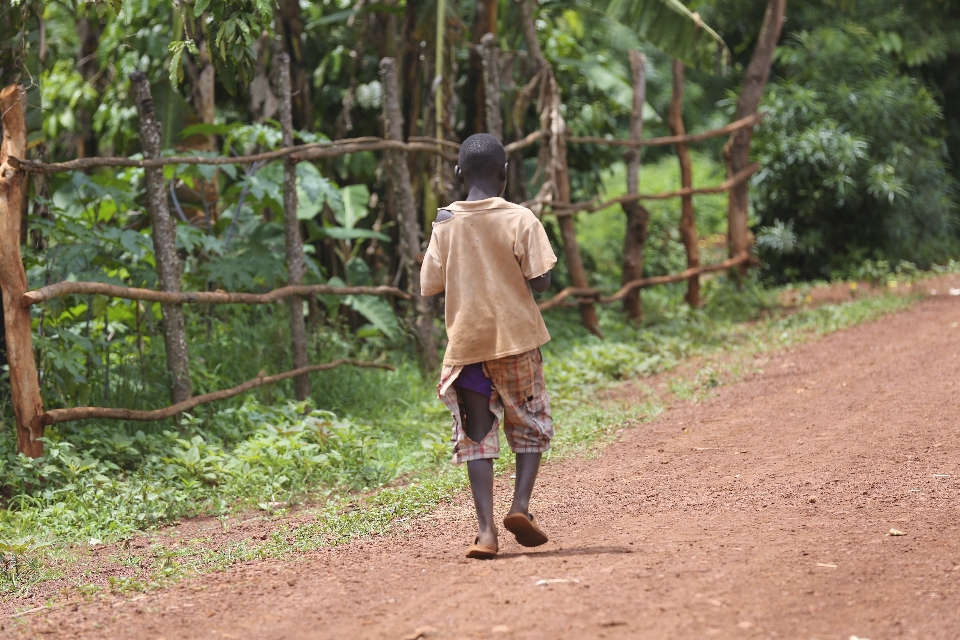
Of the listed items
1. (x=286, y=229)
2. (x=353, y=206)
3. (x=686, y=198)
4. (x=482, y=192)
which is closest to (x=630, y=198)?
(x=686, y=198)

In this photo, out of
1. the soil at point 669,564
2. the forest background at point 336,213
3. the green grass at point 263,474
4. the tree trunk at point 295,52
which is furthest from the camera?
the tree trunk at point 295,52

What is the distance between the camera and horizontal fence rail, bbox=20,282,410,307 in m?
4.52

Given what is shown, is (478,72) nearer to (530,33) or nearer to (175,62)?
(530,33)

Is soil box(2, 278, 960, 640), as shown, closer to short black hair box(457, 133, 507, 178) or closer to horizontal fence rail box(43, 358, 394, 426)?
short black hair box(457, 133, 507, 178)

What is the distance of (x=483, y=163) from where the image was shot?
3.50 m

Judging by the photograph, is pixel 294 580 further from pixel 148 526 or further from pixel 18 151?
pixel 18 151

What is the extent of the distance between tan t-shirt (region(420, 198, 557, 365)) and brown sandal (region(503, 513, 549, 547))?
523 millimetres

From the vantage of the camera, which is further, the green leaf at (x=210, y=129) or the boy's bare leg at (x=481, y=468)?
the green leaf at (x=210, y=129)

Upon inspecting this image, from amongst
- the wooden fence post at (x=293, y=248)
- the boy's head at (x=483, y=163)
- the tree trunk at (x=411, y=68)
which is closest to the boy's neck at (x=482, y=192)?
the boy's head at (x=483, y=163)

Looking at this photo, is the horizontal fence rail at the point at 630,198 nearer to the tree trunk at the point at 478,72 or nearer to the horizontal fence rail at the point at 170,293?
the tree trunk at the point at 478,72

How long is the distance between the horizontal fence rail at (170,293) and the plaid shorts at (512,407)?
6.55 feet

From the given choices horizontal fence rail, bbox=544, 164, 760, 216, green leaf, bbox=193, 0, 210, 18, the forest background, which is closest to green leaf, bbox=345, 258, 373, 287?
the forest background

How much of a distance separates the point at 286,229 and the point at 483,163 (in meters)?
2.73

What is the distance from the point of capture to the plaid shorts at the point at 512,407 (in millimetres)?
3504
